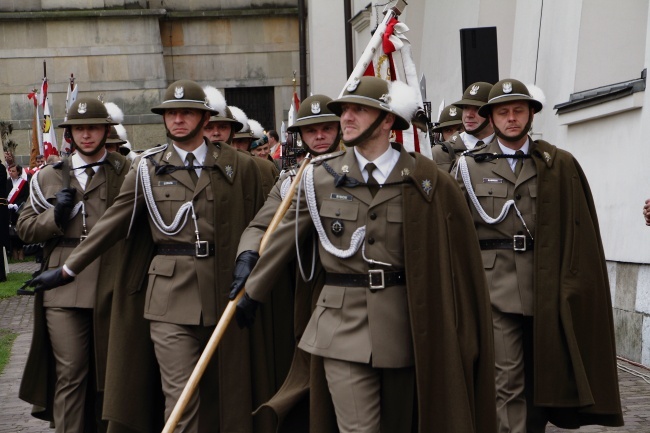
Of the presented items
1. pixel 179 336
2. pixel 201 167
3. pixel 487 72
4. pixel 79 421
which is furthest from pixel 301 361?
pixel 487 72

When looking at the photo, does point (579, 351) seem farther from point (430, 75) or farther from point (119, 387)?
point (430, 75)

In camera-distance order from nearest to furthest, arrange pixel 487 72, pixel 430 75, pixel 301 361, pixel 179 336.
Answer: pixel 301 361 < pixel 179 336 < pixel 487 72 < pixel 430 75

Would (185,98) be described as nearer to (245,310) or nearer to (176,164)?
(176,164)

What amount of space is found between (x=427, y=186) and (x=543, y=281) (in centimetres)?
187

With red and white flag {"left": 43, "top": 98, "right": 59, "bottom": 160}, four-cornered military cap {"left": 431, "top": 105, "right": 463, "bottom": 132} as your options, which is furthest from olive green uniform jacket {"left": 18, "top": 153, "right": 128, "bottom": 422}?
red and white flag {"left": 43, "top": 98, "right": 59, "bottom": 160}

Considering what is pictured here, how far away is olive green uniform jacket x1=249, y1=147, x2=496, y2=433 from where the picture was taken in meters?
5.83

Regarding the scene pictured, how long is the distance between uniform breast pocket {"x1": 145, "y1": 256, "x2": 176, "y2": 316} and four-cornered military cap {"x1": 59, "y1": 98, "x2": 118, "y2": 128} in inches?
59.1

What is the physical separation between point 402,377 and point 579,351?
6.80 feet

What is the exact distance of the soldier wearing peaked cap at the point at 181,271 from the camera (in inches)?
285

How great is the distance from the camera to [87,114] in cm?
848

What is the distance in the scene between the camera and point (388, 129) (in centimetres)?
604

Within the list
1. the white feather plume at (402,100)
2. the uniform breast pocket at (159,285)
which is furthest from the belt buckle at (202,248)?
the white feather plume at (402,100)

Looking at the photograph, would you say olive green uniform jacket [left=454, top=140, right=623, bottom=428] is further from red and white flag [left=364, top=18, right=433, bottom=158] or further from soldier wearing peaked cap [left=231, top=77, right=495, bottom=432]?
soldier wearing peaked cap [left=231, top=77, right=495, bottom=432]

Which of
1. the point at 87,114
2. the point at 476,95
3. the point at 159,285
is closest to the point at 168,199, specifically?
the point at 159,285
